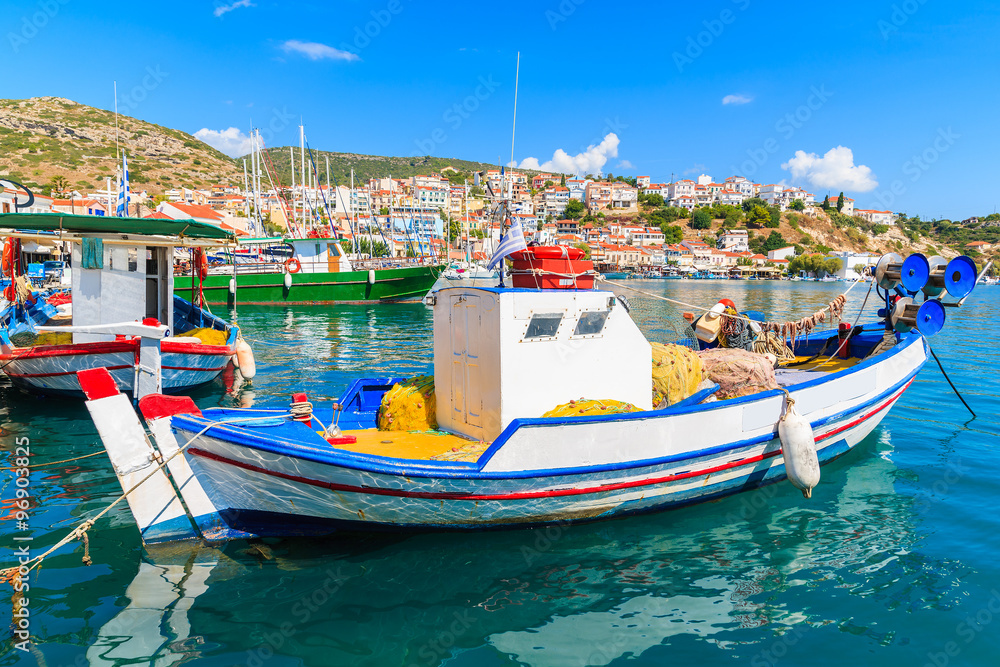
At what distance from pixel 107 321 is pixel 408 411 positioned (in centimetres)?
788

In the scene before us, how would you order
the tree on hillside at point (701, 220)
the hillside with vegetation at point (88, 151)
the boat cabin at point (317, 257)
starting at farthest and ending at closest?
the tree on hillside at point (701, 220), the hillside with vegetation at point (88, 151), the boat cabin at point (317, 257)

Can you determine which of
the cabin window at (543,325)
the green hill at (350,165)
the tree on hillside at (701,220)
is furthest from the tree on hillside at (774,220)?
the cabin window at (543,325)

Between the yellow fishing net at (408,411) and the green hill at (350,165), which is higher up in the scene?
the green hill at (350,165)

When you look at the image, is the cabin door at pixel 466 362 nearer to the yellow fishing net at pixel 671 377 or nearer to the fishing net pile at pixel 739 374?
the yellow fishing net at pixel 671 377

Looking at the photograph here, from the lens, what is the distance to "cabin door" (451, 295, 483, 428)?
6574 millimetres

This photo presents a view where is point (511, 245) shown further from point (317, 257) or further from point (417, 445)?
point (317, 257)

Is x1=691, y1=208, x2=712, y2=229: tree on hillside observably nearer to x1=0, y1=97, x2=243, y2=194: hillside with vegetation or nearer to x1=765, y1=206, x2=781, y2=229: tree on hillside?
x1=765, y1=206, x2=781, y2=229: tree on hillside

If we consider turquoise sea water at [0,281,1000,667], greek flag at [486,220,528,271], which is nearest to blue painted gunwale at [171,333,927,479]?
turquoise sea water at [0,281,1000,667]

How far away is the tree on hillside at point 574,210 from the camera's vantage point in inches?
6471

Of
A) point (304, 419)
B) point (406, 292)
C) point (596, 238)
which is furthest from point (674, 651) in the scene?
point (596, 238)

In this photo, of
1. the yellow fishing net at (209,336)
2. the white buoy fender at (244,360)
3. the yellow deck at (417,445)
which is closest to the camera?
the yellow deck at (417,445)

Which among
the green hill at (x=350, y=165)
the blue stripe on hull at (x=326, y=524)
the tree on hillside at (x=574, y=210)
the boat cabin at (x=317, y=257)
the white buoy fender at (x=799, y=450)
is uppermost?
the green hill at (x=350, y=165)

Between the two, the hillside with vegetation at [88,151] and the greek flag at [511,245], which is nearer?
the greek flag at [511,245]

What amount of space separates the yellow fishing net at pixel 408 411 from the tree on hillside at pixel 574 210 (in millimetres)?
160200
